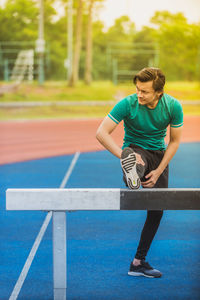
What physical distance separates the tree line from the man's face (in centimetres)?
2565

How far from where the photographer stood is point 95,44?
3109cm

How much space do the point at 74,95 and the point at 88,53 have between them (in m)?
2.96

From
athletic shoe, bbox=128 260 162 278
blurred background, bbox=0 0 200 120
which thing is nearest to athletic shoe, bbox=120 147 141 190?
athletic shoe, bbox=128 260 162 278

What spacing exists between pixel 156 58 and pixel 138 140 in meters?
26.7

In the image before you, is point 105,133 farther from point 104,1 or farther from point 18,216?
point 104,1

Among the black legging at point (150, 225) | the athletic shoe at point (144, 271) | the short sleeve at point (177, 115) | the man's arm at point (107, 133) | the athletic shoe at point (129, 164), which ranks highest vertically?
the short sleeve at point (177, 115)

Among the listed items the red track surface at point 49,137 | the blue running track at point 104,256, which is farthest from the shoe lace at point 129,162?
the red track surface at point 49,137

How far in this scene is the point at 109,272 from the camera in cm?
414

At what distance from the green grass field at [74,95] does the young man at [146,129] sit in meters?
20.3

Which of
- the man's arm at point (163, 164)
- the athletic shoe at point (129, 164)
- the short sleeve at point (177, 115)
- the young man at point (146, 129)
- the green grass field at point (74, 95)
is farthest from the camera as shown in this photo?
the green grass field at point (74, 95)

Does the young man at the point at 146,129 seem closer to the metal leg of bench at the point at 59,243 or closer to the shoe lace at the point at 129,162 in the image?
the shoe lace at the point at 129,162

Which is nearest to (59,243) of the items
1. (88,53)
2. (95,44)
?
(88,53)

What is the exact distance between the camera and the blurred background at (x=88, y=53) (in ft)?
93.6

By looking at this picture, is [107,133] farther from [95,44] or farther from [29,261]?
[95,44]
